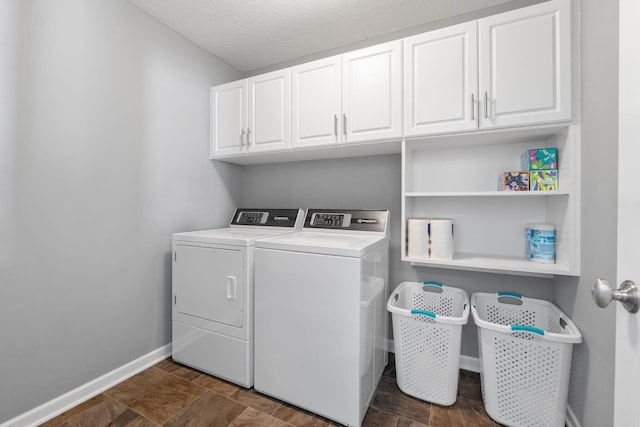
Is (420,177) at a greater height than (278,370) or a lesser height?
greater

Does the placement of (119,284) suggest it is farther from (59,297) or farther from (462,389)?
(462,389)

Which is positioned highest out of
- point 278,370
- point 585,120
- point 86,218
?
point 585,120

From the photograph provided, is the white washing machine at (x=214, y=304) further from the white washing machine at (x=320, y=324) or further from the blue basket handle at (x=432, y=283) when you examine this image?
the blue basket handle at (x=432, y=283)

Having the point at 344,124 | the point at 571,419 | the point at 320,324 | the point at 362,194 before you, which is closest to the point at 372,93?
the point at 344,124

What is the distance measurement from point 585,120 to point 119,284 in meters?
2.81

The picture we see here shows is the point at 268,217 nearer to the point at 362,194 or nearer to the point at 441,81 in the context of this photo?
the point at 362,194

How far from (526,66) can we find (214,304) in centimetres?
229

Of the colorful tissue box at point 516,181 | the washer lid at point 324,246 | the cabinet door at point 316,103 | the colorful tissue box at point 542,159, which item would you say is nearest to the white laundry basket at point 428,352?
the washer lid at point 324,246

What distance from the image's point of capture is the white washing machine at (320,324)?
1.41m

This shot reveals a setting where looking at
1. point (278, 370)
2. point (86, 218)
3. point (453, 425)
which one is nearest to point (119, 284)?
point (86, 218)

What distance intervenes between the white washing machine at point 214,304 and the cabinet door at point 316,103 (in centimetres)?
85

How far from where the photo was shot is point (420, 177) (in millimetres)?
2055

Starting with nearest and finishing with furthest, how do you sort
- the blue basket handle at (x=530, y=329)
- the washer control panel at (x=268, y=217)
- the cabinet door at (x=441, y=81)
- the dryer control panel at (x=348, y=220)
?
the blue basket handle at (x=530, y=329) < the cabinet door at (x=441, y=81) < the dryer control panel at (x=348, y=220) < the washer control panel at (x=268, y=217)

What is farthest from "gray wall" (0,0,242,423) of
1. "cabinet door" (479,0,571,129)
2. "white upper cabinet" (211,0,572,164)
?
"cabinet door" (479,0,571,129)
